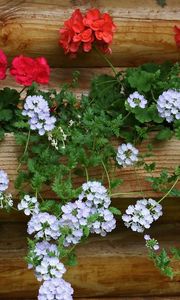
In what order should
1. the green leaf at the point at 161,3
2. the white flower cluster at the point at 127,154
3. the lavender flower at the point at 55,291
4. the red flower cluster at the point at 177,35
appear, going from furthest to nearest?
the green leaf at the point at 161,3
the red flower cluster at the point at 177,35
the white flower cluster at the point at 127,154
the lavender flower at the point at 55,291

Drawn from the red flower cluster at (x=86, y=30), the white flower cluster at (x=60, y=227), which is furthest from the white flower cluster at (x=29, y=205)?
the red flower cluster at (x=86, y=30)

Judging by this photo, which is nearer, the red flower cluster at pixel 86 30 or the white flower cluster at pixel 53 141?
the white flower cluster at pixel 53 141

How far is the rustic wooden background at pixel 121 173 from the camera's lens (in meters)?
2.41

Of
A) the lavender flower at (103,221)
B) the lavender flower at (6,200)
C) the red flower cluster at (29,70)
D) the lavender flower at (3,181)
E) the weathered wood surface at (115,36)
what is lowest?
the lavender flower at (103,221)

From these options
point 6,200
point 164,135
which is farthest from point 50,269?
point 164,135

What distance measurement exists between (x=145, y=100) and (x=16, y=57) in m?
0.48

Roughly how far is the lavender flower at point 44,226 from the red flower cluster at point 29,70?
21.0 inches

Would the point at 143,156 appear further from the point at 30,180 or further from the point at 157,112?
the point at 30,180

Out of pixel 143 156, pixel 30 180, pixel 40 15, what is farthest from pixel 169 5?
pixel 30 180

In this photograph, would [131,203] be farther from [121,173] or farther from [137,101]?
[137,101]

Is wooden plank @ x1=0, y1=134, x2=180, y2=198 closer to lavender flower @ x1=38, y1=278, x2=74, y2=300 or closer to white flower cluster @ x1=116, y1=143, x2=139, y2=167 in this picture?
white flower cluster @ x1=116, y1=143, x2=139, y2=167

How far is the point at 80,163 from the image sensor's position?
2172 millimetres

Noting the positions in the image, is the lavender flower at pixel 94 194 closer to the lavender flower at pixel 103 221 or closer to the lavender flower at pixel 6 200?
the lavender flower at pixel 103 221

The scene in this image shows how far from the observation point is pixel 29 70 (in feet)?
7.71
